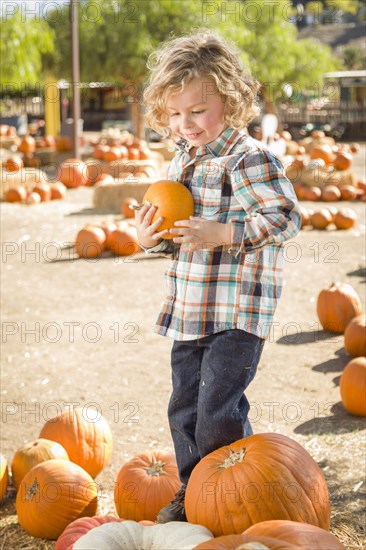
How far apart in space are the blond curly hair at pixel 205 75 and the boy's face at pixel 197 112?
22mm

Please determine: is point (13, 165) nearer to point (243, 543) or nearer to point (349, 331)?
point (349, 331)

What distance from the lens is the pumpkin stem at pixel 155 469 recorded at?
3.14 metres

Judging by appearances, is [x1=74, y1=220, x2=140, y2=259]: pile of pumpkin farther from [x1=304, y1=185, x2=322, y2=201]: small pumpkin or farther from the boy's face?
the boy's face

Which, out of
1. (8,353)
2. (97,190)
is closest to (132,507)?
(8,353)

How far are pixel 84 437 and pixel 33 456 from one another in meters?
0.29

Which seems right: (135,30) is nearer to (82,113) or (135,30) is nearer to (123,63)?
(123,63)

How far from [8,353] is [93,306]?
1315mm

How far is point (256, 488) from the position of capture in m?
2.43

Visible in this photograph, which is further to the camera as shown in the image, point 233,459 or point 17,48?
point 17,48

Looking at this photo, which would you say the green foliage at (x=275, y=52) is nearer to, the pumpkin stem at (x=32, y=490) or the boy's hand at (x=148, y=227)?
the boy's hand at (x=148, y=227)

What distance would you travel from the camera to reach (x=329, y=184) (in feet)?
43.0

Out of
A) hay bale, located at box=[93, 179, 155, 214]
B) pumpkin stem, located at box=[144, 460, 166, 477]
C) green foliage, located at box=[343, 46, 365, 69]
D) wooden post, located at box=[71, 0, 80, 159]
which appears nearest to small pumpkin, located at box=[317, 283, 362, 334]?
pumpkin stem, located at box=[144, 460, 166, 477]

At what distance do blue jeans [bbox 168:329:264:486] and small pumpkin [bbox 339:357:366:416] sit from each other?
4.40ft

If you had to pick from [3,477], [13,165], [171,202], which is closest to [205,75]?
[171,202]
